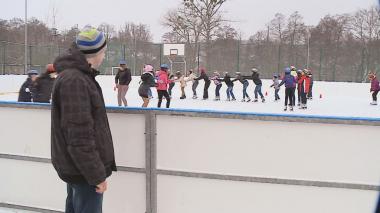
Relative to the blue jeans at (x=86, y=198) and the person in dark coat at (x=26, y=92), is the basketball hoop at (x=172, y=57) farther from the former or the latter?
the blue jeans at (x=86, y=198)

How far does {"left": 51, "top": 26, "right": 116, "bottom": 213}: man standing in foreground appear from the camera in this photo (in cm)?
201

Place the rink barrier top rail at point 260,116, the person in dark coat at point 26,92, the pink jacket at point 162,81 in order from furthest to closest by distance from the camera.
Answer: the pink jacket at point 162,81 < the person in dark coat at point 26,92 < the rink barrier top rail at point 260,116

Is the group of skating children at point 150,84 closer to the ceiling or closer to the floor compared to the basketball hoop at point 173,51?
closer to the floor

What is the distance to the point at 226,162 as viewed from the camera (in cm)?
288

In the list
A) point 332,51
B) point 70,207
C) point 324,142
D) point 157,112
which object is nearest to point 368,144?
point 324,142

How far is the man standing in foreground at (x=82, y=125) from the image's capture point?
6.58 ft

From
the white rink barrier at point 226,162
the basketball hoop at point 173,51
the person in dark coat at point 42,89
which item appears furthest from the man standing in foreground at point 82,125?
the basketball hoop at point 173,51

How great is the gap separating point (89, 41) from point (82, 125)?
18.1 inches

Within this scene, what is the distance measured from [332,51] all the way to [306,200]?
2762cm

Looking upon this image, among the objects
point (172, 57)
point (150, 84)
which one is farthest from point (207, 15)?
point (150, 84)

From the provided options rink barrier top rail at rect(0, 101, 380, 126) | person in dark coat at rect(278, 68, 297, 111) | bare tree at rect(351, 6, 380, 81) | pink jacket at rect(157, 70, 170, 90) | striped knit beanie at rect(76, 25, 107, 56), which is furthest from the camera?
bare tree at rect(351, 6, 380, 81)

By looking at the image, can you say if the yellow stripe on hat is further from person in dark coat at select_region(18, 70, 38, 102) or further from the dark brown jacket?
person in dark coat at select_region(18, 70, 38, 102)

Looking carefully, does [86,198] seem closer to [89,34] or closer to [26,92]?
[89,34]

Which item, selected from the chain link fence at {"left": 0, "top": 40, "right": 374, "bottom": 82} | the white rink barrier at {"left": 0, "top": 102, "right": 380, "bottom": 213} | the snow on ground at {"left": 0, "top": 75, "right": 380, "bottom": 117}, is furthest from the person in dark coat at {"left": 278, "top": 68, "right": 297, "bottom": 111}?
the chain link fence at {"left": 0, "top": 40, "right": 374, "bottom": 82}
